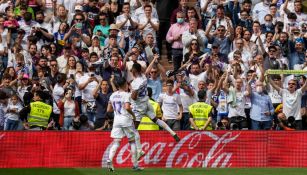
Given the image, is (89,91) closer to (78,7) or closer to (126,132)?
(78,7)

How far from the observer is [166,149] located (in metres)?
25.4

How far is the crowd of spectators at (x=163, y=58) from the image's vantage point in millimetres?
26516

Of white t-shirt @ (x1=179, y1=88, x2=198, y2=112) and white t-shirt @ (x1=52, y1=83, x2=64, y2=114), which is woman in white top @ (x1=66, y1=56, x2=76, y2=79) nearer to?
white t-shirt @ (x1=52, y1=83, x2=64, y2=114)

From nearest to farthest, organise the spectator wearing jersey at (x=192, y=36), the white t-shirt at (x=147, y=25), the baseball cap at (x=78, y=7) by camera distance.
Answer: the spectator wearing jersey at (x=192, y=36)
the white t-shirt at (x=147, y=25)
the baseball cap at (x=78, y=7)

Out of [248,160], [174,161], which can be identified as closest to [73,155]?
[174,161]

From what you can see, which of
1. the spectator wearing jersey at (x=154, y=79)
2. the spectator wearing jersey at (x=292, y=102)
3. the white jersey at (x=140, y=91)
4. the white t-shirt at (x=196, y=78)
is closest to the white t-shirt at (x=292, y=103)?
the spectator wearing jersey at (x=292, y=102)

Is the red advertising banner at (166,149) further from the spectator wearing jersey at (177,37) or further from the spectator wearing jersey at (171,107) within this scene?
A: the spectator wearing jersey at (177,37)

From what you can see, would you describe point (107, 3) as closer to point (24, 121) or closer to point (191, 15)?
point (191, 15)

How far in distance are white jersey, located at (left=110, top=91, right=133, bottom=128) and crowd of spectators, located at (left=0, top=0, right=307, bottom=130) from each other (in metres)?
3.43

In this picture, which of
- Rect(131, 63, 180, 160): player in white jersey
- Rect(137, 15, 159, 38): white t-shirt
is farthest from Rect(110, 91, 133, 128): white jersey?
Rect(137, 15, 159, 38): white t-shirt

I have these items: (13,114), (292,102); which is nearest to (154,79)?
(292,102)

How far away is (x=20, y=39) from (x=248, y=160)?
25.3 ft

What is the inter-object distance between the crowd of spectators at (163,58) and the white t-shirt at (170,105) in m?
0.03

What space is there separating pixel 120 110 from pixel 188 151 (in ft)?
11.3
